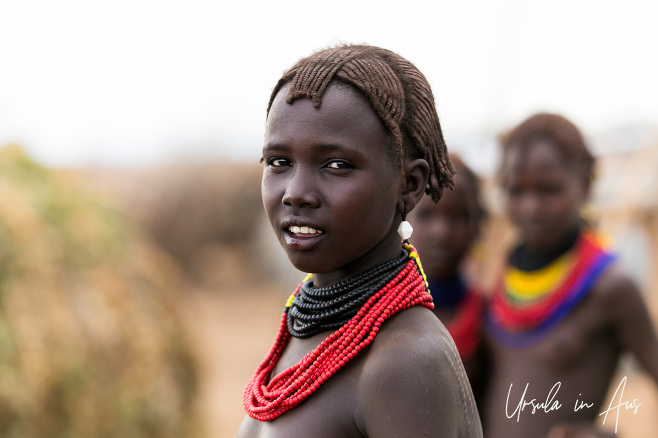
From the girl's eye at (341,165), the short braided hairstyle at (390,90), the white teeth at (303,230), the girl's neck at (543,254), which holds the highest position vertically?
the short braided hairstyle at (390,90)

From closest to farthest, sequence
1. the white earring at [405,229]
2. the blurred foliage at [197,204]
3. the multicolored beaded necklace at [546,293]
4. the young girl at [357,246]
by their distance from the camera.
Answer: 1. the young girl at [357,246]
2. the white earring at [405,229]
3. the multicolored beaded necklace at [546,293]
4. the blurred foliage at [197,204]

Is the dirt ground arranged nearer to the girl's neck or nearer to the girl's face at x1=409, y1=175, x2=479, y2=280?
the girl's neck

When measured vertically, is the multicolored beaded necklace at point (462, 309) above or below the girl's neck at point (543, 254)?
below

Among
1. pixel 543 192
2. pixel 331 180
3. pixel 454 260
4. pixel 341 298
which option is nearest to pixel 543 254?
pixel 543 192

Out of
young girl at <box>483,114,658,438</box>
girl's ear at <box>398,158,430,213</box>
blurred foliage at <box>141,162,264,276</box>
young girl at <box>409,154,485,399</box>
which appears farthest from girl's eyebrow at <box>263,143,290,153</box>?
blurred foliage at <box>141,162,264,276</box>

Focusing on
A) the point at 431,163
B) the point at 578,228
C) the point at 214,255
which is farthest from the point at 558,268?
the point at 214,255

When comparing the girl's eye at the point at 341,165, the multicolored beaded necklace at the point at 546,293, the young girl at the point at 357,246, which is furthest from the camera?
the multicolored beaded necklace at the point at 546,293

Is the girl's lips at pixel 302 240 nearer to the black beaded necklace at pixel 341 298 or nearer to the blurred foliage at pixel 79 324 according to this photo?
the black beaded necklace at pixel 341 298

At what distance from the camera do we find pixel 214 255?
658 inches

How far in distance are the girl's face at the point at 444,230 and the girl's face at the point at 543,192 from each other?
241mm

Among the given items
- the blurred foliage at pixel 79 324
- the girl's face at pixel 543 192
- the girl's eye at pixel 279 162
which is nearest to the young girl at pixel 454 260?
the girl's face at pixel 543 192

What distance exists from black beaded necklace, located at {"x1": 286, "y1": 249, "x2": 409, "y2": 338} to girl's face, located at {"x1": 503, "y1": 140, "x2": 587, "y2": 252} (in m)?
1.70

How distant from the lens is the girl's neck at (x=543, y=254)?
3.38 m

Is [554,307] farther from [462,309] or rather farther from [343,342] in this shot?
[343,342]
